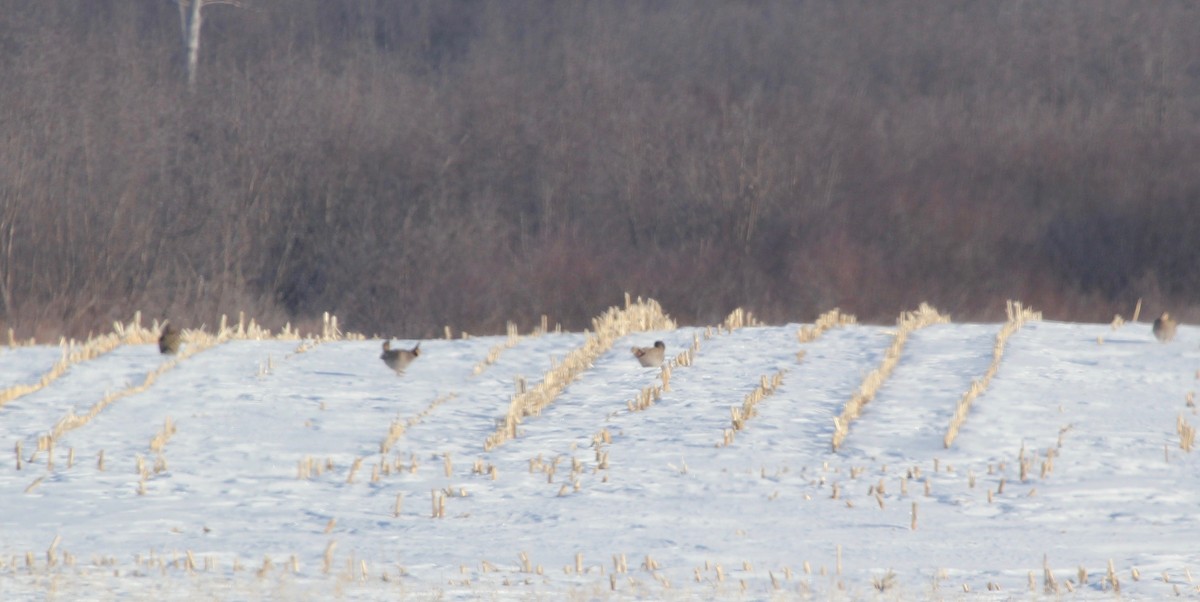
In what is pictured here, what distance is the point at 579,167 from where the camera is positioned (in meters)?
38.9

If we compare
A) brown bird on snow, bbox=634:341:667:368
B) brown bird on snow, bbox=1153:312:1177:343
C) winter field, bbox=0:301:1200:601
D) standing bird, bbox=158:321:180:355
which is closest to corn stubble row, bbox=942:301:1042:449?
winter field, bbox=0:301:1200:601

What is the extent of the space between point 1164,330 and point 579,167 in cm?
2776

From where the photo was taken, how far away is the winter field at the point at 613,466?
22.3 feet

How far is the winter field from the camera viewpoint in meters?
6.79

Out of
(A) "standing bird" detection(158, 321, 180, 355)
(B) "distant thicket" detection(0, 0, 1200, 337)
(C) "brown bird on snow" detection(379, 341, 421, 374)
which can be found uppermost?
(B) "distant thicket" detection(0, 0, 1200, 337)

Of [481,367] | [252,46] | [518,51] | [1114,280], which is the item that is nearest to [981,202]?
[1114,280]

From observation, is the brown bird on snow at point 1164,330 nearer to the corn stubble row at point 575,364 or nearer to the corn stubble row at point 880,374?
the corn stubble row at point 880,374

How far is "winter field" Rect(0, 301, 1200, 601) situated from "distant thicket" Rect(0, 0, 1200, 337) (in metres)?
15.3

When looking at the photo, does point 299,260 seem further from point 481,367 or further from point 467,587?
point 467,587

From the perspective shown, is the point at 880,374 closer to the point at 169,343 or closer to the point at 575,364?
the point at 575,364

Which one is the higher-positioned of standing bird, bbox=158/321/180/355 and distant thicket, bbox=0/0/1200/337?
distant thicket, bbox=0/0/1200/337

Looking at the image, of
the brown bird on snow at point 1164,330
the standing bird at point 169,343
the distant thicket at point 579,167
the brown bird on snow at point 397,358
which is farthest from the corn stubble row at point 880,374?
the distant thicket at point 579,167

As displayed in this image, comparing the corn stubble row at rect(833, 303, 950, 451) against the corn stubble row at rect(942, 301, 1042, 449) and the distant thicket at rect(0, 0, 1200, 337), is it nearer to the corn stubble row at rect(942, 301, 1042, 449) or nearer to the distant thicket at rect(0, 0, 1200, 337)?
the corn stubble row at rect(942, 301, 1042, 449)

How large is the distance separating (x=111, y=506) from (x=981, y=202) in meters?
30.1
